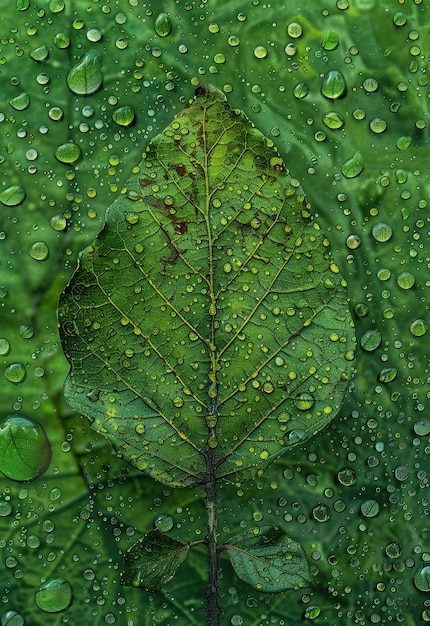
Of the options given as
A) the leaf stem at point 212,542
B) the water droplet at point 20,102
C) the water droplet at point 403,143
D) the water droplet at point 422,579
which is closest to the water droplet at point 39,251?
the water droplet at point 20,102

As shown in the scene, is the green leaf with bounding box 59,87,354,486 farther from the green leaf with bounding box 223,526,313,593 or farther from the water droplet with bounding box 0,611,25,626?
the water droplet with bounding box 0,611,25,626

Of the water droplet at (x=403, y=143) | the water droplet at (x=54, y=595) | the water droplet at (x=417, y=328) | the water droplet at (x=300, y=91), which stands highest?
the water droplet at (x=300, y=91)

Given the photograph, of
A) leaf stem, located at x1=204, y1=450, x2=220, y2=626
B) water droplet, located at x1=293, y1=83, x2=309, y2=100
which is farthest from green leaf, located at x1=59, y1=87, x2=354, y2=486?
water droplet, located at x1=293, y1=83, x2=309, y2=100

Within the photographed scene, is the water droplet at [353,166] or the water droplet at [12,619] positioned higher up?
the water droplet at [353,166]

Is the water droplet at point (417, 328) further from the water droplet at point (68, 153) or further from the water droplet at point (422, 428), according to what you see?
the water droplet at point (68, 153)

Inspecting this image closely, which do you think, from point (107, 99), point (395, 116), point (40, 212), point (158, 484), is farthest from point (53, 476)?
point (395, 116)

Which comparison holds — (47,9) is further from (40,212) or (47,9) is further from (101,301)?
(101,301)
